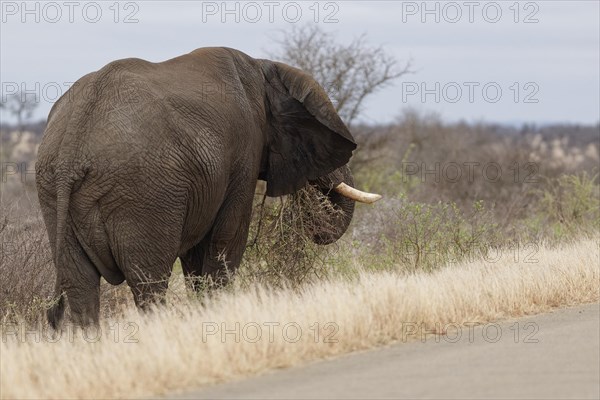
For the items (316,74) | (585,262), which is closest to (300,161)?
(585,262)

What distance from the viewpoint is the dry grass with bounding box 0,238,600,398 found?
6914 mm

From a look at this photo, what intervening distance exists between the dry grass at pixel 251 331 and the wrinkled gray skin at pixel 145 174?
0.42 metres

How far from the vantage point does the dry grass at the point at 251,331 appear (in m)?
6.91

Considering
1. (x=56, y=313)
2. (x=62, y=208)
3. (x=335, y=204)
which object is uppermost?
(x=62, y=208)

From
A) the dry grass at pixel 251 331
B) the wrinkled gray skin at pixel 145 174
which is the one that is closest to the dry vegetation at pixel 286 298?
the dry grass at pixel 251 331

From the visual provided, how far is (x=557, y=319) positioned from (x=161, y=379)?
11.5 ft

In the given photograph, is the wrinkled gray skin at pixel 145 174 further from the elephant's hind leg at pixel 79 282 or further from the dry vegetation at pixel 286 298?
the dry vegetation at pixel 286 298

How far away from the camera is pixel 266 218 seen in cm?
1166

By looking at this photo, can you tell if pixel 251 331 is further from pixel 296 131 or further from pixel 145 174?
pixel 296 131

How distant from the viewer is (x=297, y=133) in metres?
10.7

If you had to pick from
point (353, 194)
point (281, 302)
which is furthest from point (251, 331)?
point (353, 194)

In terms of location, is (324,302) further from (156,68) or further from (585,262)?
(585,262)

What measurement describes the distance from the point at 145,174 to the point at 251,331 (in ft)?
5.22

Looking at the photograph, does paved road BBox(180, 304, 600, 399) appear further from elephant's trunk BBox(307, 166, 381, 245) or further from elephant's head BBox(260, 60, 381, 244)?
elephant's trunk BBox(307, 166, 381, 245)
